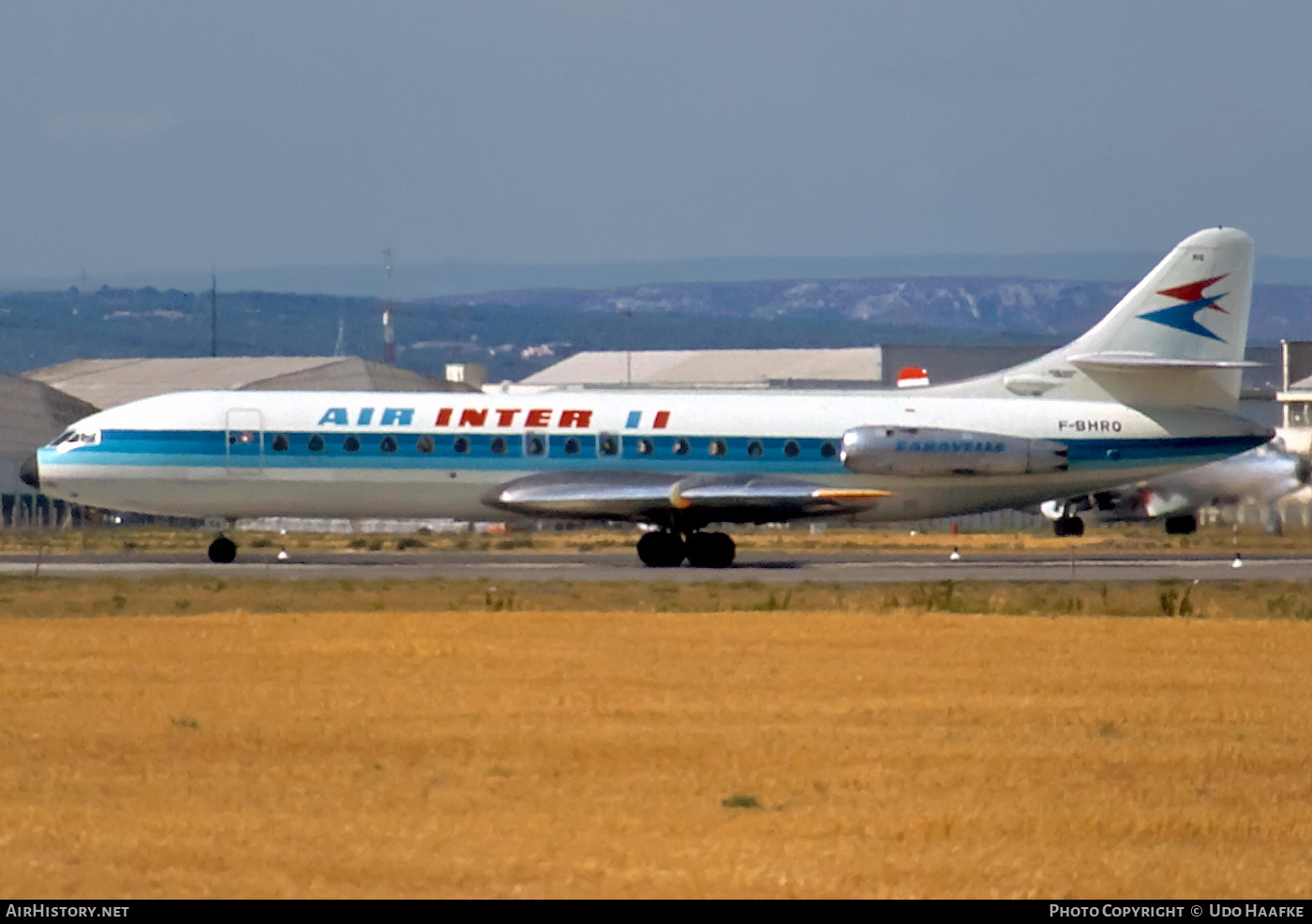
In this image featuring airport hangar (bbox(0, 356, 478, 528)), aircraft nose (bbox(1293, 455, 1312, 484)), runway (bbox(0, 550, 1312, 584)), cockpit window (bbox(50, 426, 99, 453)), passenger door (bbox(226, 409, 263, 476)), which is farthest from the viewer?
airport hangar (bbox(0, 356, 478, 528))

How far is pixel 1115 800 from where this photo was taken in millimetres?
13773

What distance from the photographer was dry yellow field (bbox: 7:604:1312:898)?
11.4 m

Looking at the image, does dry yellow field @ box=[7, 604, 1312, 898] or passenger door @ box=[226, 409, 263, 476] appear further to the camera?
passenger door @ box=[226, 409, 263, 476]

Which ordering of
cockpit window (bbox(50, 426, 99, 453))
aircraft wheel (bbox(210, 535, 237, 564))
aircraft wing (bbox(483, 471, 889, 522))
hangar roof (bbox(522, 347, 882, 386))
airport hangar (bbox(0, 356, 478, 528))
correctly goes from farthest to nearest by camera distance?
hangar roof (bbox(522, 347, 882, 386)), airport hangar (bbox(0, 356, 478, 528)), aircraft wheel (bbox(210, 535, 237, 564)), cockpit window (bbox(50, 426, 99, 453)), aircraft wing (bbox(483, 471, 889, 522))

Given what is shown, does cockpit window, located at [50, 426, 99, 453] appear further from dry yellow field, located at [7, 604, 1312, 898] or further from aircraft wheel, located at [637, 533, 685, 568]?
dry yellow field, located at [7, 604, 1312, 898]

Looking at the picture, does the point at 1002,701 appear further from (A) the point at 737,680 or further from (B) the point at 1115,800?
(B) the point at 1115,800

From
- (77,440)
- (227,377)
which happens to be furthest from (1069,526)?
(227,377)

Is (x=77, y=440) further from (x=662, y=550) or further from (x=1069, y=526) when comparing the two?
(x=1069, y=526)

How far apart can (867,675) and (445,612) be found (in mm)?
9026

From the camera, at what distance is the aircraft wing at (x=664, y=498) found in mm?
38750

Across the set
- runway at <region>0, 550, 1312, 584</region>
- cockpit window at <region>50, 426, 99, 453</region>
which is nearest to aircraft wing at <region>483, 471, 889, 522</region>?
runway at <region>0, 550, 1312, 584</region>

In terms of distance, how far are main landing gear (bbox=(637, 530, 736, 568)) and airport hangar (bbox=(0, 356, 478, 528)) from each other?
27.1m

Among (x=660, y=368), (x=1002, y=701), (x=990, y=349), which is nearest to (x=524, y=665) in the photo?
(x=1002, y=701)

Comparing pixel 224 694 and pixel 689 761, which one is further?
pixel 224 694
